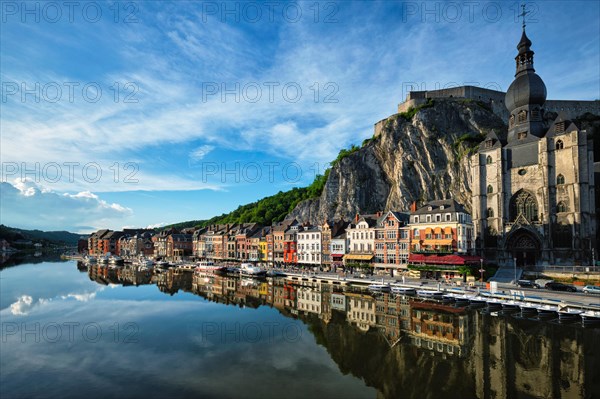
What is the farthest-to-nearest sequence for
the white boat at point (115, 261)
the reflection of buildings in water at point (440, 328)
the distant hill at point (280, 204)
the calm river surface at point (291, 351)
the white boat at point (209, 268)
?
the distant hill at point (280, 204) < the white boat at point (115, 261) < the white boat at point (209, 268) < the reflection of buildings in water at point (440, 328) < the calm river surface at point (291, 351)

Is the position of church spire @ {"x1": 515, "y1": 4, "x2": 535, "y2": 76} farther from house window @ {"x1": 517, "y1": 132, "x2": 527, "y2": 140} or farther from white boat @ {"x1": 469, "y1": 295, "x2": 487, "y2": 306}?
white boat @ {"x1": 469, "y1": 295, "x2": 487, "y2": 306}

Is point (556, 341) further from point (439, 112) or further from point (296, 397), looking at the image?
point (439, 112)

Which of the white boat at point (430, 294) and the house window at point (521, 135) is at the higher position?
the house window at point (521, 135)

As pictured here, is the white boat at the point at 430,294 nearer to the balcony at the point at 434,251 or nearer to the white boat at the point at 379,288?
the white boat at the point at 379,288

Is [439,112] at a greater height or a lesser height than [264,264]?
greater

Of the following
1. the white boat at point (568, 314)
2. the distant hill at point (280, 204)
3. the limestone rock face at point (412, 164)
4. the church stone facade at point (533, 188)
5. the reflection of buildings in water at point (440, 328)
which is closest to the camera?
the reflection of buildings in water at point (440, 328)

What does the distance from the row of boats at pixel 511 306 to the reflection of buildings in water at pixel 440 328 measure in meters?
2.23

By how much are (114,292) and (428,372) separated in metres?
50.1

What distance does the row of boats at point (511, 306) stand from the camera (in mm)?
32463

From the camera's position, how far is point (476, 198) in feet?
211

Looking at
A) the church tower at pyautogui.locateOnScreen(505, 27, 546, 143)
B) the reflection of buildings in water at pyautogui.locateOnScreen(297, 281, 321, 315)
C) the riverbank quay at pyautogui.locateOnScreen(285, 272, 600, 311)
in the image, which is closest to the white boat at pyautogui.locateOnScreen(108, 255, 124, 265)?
the reflection of buildings in water at pyautogui.locateOnScreen(297, 281, 321, 315)

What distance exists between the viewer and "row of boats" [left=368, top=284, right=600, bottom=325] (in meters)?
32.5

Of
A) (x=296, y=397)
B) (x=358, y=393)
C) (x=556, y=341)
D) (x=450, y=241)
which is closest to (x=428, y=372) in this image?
(x=358, y=393)

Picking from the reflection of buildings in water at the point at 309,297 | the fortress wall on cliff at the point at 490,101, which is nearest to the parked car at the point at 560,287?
the reflection of buildings in water at the point at 309,297
